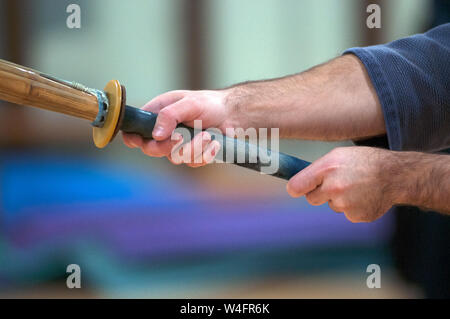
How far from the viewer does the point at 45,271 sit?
138cm

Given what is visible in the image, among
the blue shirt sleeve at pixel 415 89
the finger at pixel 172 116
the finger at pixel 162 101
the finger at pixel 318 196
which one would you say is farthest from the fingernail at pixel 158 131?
the blue shirt sleeve at pixel 415 89

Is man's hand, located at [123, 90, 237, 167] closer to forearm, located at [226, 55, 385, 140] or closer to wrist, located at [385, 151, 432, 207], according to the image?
forearm, located at [226, 55, 385, 140]

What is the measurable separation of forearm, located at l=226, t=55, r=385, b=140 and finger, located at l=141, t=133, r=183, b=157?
165mm

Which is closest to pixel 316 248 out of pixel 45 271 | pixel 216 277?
pixel 216 277

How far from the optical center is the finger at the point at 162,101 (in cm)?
70

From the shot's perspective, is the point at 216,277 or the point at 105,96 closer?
the point at 105,96

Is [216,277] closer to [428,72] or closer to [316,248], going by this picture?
[316,248]

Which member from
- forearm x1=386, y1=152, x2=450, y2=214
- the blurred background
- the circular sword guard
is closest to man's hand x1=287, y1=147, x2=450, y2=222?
forearm x1=386, y1=152, x2=450, y2=214

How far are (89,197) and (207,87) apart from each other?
0.48 m

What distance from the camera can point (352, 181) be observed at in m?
0.65

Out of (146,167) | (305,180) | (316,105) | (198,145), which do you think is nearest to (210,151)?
(198,145)

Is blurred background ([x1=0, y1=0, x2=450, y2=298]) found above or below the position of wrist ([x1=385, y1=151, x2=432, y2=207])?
above

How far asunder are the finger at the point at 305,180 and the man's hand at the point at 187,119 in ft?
0.39

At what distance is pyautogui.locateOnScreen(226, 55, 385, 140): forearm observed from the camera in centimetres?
77
